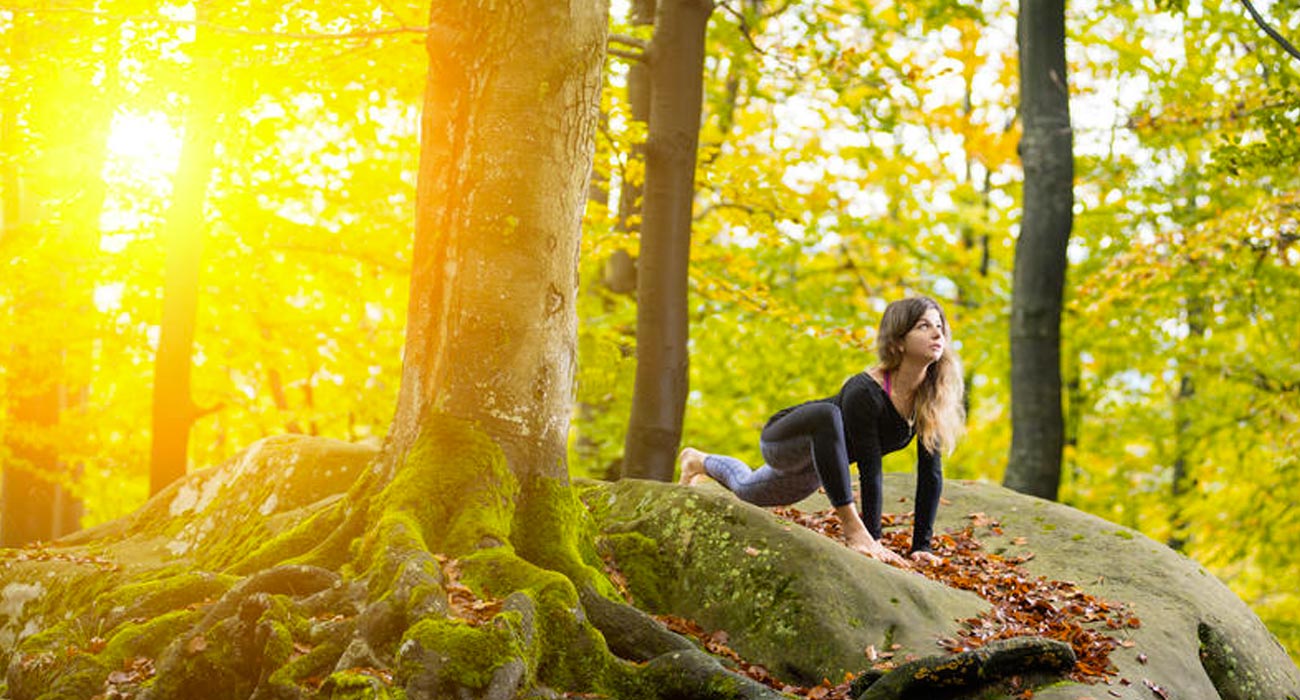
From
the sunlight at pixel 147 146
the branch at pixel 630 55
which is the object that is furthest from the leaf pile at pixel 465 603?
the sunlight at pixel 147 146

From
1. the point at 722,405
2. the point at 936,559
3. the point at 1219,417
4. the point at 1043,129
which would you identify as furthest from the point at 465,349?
the point at 1219,417

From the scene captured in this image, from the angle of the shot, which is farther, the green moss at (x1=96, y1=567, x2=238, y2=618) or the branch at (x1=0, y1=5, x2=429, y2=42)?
the branch at (x1=0, y1=5, x2=429, y2=42)

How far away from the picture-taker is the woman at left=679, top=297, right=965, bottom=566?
6621 mm

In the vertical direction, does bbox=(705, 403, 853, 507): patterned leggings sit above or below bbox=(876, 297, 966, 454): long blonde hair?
below

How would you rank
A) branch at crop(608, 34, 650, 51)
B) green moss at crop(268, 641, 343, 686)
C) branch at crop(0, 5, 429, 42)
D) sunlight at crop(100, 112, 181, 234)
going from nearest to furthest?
green moss at crop(268, 641, 343, 686)
branch at crop(0, 5, 429, 42)
branch at crop(608, 34, 650, 51)
sunlight at crop(100, 112, 181, 234)

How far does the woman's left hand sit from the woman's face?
124cm

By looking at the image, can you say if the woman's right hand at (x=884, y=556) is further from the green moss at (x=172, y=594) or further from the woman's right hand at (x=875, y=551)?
the green moss at (x=172, y=594)

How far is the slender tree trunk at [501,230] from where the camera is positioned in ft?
18.4

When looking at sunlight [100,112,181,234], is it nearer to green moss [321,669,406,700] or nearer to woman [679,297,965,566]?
woman [679,297,965,566]

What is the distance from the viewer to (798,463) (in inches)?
280

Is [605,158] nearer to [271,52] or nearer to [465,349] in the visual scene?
[271,52]

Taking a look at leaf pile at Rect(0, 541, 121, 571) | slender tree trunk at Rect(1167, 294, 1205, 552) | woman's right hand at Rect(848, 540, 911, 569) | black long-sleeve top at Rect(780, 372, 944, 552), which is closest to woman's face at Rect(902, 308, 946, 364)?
black long-sleeve top at Rect(780, 372, 944, 552)

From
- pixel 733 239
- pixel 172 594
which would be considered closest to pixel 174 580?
pixel 172 594

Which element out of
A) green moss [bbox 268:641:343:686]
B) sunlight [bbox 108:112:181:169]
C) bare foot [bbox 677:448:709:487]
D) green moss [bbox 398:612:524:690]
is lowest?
green moss [bbox 268:641:343:686]
